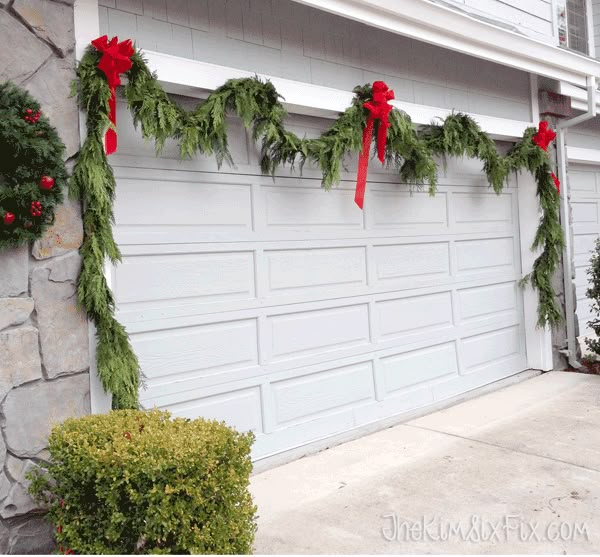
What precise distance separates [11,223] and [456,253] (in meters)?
3.83

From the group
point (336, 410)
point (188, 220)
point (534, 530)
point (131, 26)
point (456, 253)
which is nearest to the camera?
point (534, 530)

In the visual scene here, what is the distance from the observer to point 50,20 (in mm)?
3135

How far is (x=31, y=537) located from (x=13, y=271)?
1187mm

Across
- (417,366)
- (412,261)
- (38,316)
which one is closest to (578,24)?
(412,261)

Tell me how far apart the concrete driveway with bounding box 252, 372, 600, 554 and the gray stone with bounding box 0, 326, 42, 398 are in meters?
1.31

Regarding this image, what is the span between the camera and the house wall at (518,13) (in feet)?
19.6

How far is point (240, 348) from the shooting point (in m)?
4.09

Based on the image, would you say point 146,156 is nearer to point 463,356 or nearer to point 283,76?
point 283,76

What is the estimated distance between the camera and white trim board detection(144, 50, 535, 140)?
359 cm

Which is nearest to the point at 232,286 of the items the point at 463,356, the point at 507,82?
the point at 463,356

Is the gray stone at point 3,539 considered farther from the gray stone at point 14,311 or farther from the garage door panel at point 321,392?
the garage door panel at point 321,392

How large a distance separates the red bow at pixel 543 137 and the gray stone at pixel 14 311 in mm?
4840

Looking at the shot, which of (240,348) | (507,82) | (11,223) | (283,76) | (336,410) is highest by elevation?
(507,82)

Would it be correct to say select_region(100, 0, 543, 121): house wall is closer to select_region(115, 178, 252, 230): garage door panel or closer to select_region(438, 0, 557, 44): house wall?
select_region(438, 0, 557, 44): house wall
